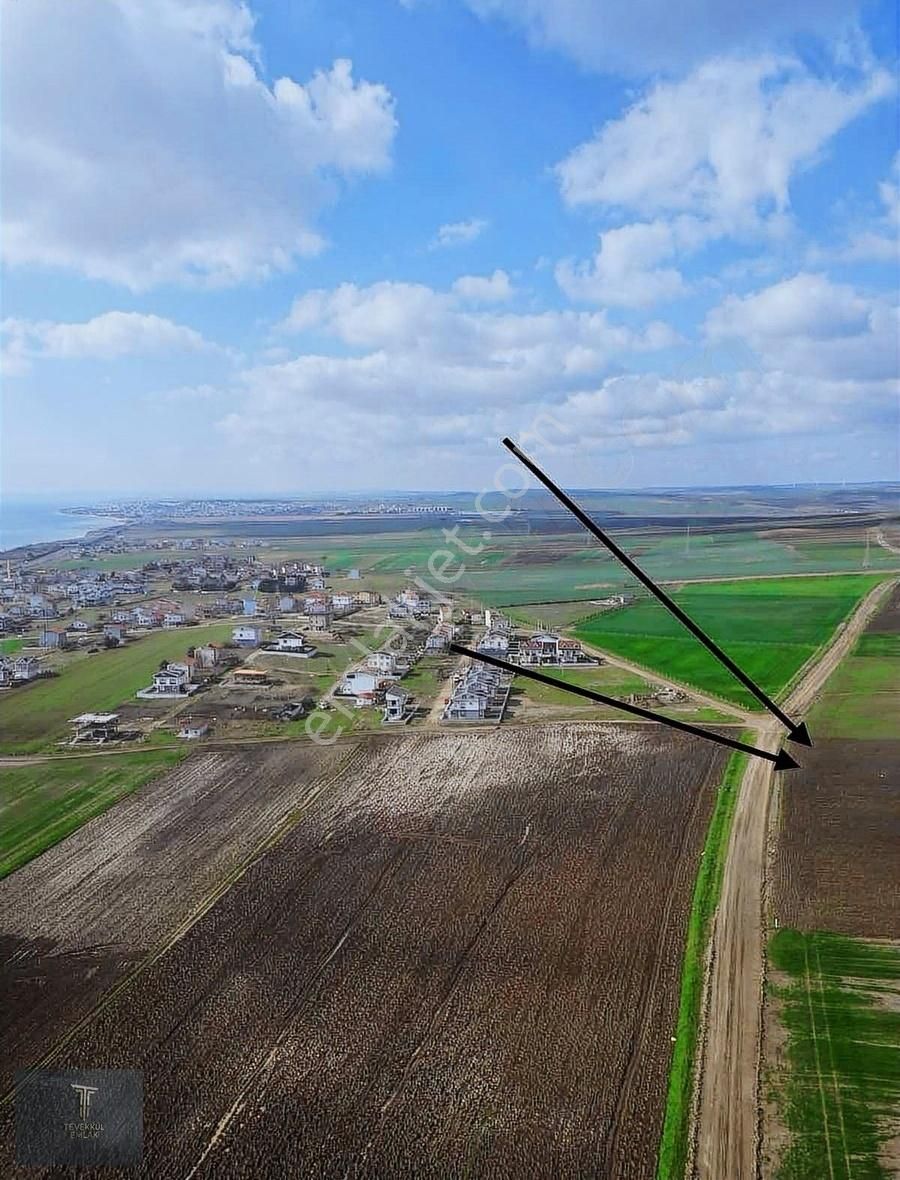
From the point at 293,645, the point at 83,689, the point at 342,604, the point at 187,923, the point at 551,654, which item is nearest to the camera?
the point at 187,923

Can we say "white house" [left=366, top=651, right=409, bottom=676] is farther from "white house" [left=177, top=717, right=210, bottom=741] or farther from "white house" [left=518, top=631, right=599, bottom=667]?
"white house" [left=177, top=717, right=210, bottom=741]

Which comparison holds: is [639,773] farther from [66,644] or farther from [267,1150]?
[66,644]

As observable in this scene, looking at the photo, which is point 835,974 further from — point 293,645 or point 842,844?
point 293,645

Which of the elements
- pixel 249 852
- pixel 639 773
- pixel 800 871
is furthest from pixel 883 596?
pixel 249 852

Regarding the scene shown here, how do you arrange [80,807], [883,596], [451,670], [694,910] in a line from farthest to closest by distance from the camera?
[883,596]
[451,670]
[80,807]
[694,910]

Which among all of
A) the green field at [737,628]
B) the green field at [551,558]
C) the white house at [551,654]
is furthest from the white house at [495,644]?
the green field at [551,558]

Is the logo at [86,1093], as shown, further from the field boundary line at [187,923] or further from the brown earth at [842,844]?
the brown earth at [842,844]

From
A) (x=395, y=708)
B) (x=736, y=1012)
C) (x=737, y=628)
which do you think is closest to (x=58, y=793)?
(x=395, y=708)
